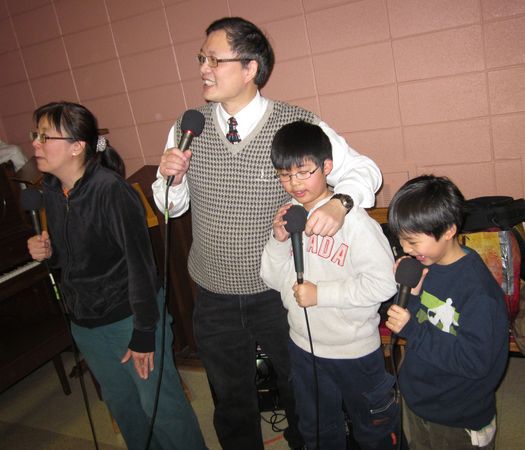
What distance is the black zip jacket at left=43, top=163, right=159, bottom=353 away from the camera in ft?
4.88

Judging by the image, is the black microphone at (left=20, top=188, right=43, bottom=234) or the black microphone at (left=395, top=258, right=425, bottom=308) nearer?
the black microphone at (left=395, top=258, right=425, bottom=308)

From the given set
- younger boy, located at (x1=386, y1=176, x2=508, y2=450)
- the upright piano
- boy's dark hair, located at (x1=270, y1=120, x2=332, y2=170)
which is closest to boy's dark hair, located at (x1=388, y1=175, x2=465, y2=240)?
younger boy, located at (x1=386, y1=176, x2=508, y2=450)

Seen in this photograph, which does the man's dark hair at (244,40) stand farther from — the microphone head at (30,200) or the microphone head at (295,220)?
the microphone head at (30,200)

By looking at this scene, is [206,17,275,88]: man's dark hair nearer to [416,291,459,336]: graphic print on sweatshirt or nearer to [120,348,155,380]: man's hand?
[416,291,459,336]: graphic print on sweatshirt

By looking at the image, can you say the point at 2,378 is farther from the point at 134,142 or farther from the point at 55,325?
the point at 134,142

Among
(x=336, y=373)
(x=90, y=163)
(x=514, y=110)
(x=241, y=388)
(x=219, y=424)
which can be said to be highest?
(x=90, y=163)

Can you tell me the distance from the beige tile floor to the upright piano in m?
0.17

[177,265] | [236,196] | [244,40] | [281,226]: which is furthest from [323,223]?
[177,265]

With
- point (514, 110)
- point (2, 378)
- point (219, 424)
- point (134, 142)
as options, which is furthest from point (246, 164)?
point (2, 378)

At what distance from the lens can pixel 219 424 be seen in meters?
1.72

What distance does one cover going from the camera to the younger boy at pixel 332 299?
49.6 inches

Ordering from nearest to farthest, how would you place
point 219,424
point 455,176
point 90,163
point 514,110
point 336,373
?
point 336,373 → point 90,163 → point 219,424 → point 514,110 → point 455,176

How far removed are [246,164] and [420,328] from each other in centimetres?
74

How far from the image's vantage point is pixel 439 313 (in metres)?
1.24
